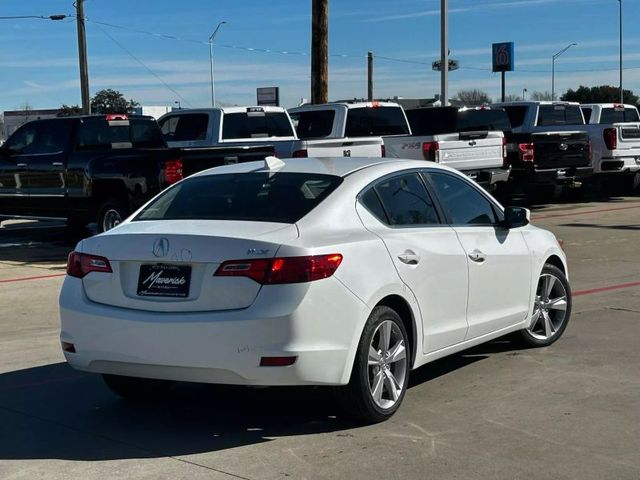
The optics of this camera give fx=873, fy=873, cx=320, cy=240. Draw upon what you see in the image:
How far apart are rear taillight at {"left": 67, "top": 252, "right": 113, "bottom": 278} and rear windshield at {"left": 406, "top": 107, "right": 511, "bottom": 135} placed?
1343 centimetres

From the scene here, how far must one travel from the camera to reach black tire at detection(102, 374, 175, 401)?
598 cm

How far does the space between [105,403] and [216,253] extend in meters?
1.77

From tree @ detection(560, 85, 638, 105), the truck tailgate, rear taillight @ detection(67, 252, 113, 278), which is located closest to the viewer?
rear taillight @ detection(67, 252, 113, 278)

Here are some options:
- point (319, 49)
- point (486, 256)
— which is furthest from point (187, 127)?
point (486, 256)

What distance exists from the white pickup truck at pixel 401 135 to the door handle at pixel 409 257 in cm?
1106

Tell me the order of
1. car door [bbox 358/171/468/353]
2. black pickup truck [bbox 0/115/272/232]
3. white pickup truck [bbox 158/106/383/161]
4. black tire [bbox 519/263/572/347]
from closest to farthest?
1. car door [bbox 358/171/468/353]
2. black tire [bbox 519/263/572/347]
3. black pickup truck [bbox 0/115/272/232]
4. white pickup truck [bbox 158/106/383/161]

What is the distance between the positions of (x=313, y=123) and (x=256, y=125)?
1722 millimetres

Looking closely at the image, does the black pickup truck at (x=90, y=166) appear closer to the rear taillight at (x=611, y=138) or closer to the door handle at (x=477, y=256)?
the door handle at (x=477, y=256)

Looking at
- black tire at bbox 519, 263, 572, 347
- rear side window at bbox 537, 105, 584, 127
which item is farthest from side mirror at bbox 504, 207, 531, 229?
rear side window at bbox 537, 105, 584, 127

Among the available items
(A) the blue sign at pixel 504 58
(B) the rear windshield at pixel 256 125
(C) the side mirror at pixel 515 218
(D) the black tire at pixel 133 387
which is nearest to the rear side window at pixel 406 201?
(C) the side mirror at pixel 515 218

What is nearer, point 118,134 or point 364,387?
point 364,387

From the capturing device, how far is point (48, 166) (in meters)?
14.7

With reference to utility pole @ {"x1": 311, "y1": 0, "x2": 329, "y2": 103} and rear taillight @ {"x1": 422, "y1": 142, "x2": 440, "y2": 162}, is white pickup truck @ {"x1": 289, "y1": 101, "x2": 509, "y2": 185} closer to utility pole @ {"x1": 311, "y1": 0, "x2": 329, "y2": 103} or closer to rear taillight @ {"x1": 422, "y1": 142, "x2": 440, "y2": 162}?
rear taillight @ {"x1": 422, "y1": 142, "x2": 440, "y2": 162}

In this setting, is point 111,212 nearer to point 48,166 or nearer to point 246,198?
point 48,166
